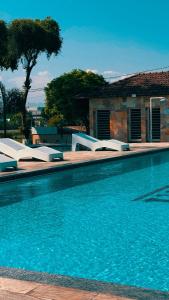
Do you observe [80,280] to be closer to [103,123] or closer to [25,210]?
[25,210]

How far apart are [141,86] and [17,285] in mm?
25945

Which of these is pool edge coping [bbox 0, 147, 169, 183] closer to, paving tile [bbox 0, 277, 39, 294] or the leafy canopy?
paving tile [bbox 0, 277, 39, 294]

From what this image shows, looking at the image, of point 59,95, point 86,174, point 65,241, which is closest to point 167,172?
point 86,174

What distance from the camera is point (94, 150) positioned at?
2044 cm

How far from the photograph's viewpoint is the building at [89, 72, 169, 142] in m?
27.6

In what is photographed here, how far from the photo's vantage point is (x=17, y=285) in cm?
395

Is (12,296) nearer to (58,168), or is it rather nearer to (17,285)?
(17,285)

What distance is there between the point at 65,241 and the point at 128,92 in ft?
74.2

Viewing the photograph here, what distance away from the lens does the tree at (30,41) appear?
89.1 feet

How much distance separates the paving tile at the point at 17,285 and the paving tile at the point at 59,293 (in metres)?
0.08

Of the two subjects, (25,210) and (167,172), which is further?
(167,172)

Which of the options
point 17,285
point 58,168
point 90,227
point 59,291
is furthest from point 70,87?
point 59,291

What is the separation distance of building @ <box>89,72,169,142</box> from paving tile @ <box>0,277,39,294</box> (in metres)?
23.1

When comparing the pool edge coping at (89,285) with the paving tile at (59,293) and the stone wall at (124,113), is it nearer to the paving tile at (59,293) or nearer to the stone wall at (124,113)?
the paving tile at (59,293)
